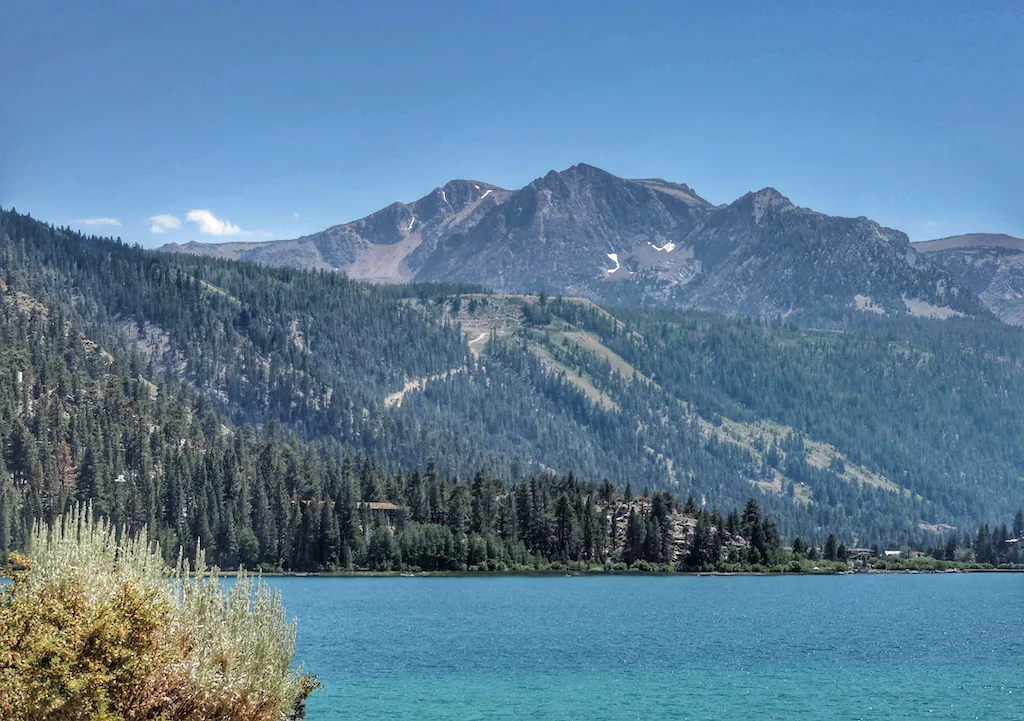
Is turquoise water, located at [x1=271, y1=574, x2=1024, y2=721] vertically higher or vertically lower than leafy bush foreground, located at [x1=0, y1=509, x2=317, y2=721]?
lower

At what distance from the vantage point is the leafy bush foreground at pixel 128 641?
1486 inches

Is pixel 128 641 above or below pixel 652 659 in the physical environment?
above

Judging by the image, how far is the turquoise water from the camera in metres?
80.3

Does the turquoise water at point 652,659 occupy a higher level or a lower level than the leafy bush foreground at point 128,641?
lower

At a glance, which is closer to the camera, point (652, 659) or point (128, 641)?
point (128, 641)

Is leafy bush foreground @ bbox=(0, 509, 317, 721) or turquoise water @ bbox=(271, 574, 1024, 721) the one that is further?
turquoise water @ bbox=(271, 574, 1024, 721)

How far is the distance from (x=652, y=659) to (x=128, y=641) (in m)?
71.2

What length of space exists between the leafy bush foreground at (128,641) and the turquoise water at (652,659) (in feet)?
95.8

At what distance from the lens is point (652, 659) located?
10506cm

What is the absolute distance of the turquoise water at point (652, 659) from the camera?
80.3m

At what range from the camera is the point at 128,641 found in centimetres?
3891

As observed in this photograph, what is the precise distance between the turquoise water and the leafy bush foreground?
29.2 m

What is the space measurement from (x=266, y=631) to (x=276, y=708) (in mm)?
2563

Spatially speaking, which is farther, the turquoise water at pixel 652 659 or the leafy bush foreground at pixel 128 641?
the turquoise water at pixel 652 659
